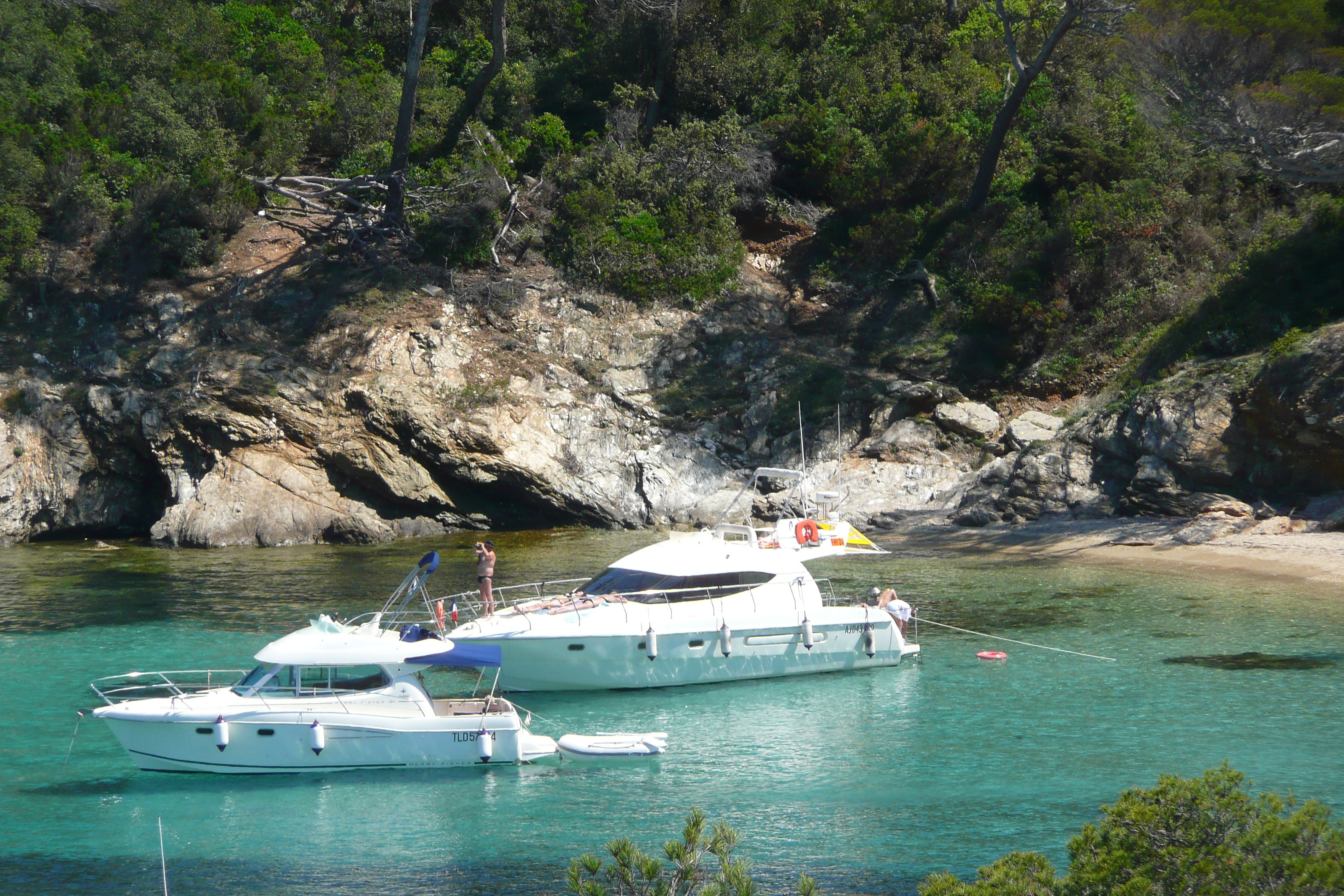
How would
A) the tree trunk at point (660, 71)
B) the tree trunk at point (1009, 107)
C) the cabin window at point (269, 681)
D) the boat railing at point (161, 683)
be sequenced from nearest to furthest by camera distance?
the cabin window at point (269, 681) → the boat railing at point (161, 683) → the tree trunk at point (1009, 107) → the tree trunk at point (660, 71)

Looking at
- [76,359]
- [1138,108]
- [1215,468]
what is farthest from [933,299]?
[76,359]

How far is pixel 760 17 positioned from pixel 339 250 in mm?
21827

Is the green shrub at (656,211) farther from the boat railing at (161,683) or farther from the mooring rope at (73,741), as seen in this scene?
the mooring rope at (73,741)

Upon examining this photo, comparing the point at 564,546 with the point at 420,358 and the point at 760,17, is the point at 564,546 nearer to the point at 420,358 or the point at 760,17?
the point at 420,358

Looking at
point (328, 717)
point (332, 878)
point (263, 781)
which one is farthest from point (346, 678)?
point (332, 878)

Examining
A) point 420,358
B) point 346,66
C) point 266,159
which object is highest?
point 346,66

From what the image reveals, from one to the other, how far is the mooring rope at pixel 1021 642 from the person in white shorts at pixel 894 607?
4.89 ft

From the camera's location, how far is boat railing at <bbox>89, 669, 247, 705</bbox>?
1636cm

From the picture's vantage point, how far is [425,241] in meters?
43.4

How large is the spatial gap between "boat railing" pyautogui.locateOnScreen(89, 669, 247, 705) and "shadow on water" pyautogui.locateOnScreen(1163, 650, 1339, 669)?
1595cm

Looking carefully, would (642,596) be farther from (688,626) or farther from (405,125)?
(405,125)

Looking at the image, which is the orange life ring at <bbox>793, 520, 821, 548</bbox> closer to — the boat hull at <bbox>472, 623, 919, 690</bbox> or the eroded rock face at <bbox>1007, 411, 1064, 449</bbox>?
the boat hull at <bbox>472, 623, 919, 690</bbox>

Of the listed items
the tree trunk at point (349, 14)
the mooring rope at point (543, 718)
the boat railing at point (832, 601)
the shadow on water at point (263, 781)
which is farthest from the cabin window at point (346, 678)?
the tree trunk at point (349, 14)

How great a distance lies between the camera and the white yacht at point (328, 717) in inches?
580
